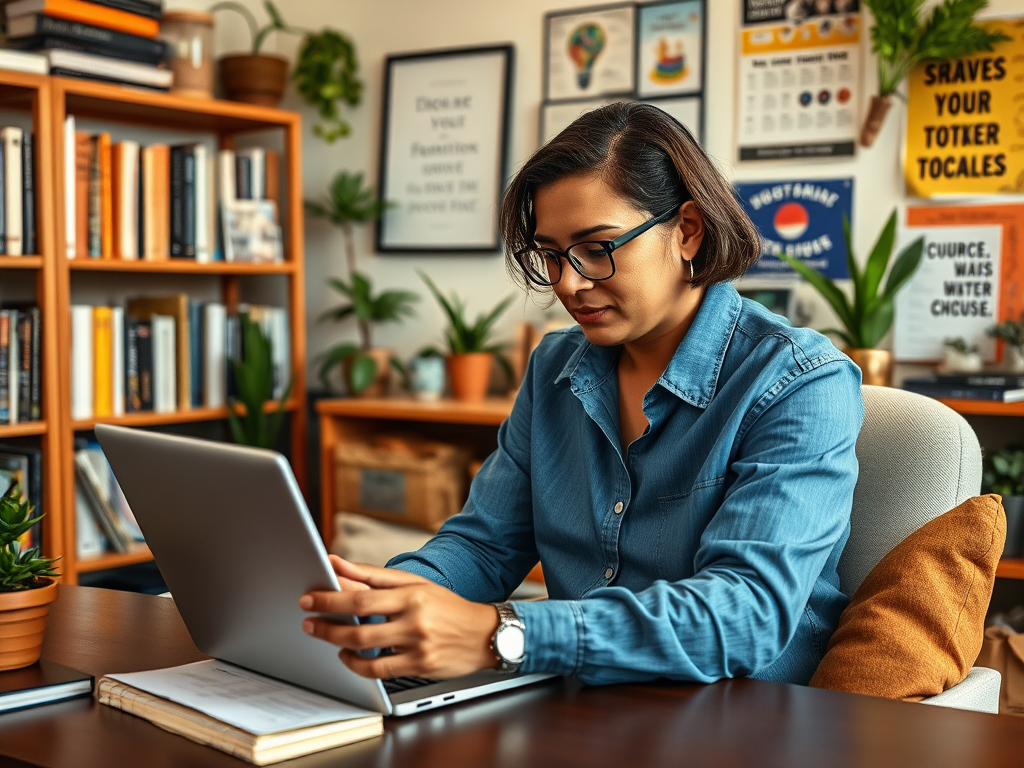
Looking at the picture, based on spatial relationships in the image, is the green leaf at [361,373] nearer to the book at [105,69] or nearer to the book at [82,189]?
the book at [82,189]

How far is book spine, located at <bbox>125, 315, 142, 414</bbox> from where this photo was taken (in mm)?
3061

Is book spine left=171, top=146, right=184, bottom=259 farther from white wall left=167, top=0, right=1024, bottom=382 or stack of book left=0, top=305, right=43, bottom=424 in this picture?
white wall left=167, top=0, right=1024, bottom=382

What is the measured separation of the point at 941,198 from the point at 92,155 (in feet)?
6.97

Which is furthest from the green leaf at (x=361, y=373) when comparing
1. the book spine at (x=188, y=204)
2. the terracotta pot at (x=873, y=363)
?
the terracotta pot at (x=873, y=363)

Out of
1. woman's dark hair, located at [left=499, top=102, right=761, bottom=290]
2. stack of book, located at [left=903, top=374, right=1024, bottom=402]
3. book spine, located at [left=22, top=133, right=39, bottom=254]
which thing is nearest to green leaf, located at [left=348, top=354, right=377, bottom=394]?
book spine, located at [left=22, top=133, right=39, bottom=254]

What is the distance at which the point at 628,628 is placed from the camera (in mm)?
1058

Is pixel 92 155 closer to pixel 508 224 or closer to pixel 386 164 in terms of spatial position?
pixel 386 164

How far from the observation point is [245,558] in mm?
981

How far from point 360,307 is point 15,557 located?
2.26m

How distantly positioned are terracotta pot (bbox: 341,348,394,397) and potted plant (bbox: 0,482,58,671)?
7.13ft

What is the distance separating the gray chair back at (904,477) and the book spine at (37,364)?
210 centimetres

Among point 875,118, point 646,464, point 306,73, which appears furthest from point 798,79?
point 646,464

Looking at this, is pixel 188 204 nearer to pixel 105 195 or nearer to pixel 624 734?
pixel 105 195

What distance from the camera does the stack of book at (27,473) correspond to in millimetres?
2799
